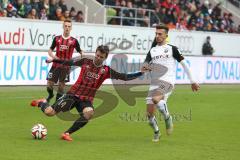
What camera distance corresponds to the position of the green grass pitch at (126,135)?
10750 millimetres

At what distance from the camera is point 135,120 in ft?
53.7

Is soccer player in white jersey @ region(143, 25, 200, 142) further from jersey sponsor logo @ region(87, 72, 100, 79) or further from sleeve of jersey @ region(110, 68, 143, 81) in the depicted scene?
jersey sponsor logo @ region(87, 72, 100, 79)

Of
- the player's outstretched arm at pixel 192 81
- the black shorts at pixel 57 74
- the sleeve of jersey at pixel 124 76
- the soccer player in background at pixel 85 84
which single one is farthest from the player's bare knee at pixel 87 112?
the black shorts at pixel 57 74

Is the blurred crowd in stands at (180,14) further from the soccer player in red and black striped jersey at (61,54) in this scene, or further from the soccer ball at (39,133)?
the soccer ball at (39,133)

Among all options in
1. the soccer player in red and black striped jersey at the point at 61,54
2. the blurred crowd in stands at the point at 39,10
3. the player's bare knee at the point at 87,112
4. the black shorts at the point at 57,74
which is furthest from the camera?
the blurred crowd in stands at the point at 39,10

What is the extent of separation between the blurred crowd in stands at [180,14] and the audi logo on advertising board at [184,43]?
3.46ft

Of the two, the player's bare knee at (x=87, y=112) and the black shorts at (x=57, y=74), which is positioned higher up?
the black shorts at (x=57, y=74)

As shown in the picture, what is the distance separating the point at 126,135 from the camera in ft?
43.9

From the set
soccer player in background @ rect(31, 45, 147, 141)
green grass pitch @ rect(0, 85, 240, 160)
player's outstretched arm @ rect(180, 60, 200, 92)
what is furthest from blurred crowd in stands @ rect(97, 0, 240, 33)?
soccer player in background @ rect(31, 45, 147, 141)

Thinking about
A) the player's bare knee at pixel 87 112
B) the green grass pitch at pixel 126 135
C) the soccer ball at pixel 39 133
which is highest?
the player's bare knee at pixel 87 112

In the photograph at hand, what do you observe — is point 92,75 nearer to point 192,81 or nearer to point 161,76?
point 161,76

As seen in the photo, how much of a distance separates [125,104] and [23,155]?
1004 centimetres

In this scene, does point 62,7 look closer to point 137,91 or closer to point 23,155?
point 137,91

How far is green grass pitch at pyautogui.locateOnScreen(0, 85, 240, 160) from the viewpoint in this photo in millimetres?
10750
